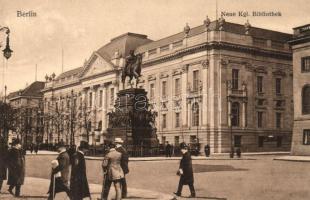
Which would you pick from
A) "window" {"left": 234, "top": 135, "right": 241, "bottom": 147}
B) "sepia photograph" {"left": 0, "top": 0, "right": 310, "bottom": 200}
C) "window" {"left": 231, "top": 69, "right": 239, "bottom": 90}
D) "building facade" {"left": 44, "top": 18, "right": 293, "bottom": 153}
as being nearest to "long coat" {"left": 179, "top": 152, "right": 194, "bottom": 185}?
"sepia photograph" {"left": 0, "top": 0, "right": 310, "bottom": 200}

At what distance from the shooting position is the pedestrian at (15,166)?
12.7 m

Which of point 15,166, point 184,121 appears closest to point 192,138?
point 184,121

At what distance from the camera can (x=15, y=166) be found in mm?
13078

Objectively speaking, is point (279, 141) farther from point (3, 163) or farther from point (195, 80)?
point (3, 163)

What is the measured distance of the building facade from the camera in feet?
172

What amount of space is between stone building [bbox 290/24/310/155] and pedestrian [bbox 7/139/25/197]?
27754 millimetres

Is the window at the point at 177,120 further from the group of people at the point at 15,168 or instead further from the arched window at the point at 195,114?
the group of people at the point at 15,168

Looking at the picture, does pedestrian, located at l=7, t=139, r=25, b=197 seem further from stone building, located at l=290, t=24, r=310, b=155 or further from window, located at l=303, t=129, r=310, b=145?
window, located at l=303, t=129, r=310, b=145

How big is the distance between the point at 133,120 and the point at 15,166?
1891 cm

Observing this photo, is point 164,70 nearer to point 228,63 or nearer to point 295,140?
point 228,63

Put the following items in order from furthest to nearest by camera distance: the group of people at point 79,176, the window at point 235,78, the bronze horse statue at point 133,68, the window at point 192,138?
the window at point 235,78 → the window at point 192,138 → the bronze horse statue at point 133,68 → the group of people at point 79,176

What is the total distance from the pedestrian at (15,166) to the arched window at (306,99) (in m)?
28.5

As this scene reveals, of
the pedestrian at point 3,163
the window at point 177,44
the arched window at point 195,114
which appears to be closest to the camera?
the pedestrian at point 3,163

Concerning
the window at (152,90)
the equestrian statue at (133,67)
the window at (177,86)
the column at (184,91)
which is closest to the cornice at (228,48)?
the column at (184,91)
